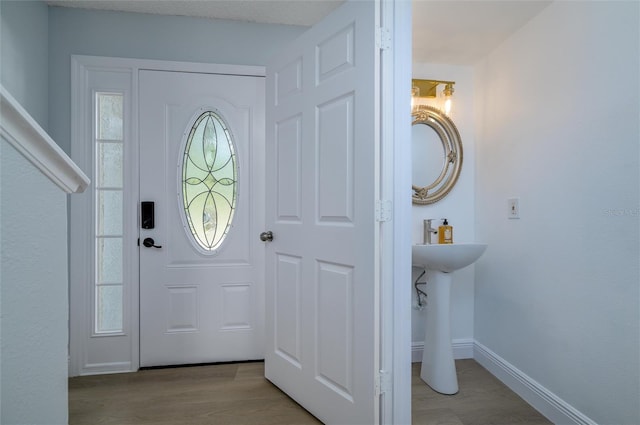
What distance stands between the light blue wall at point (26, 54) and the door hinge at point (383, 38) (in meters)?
1.91

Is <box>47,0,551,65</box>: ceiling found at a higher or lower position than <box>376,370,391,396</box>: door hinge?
higher

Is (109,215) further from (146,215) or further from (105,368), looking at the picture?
(105,368)

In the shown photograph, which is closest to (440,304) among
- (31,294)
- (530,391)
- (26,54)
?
(530,391)

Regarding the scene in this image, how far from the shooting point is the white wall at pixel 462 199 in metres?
2.38

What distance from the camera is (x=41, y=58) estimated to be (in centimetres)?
200

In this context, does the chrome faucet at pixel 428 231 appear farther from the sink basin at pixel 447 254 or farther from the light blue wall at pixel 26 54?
the light blue wall at pixel 26 54

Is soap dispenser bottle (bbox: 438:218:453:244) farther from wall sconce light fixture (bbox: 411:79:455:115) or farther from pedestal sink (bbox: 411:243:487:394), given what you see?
wall sconce light fixture (bbox: 411:79:455:115)

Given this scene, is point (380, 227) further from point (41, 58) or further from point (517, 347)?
point (41, 58)

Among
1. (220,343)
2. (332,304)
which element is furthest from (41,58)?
(332,304)

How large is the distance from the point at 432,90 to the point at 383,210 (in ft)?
4.65

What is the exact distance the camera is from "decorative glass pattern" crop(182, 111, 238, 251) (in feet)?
7.33

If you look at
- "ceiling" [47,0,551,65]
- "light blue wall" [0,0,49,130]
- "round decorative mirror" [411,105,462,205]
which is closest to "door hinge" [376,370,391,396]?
"round decorative mirror" [411,105,462,205]

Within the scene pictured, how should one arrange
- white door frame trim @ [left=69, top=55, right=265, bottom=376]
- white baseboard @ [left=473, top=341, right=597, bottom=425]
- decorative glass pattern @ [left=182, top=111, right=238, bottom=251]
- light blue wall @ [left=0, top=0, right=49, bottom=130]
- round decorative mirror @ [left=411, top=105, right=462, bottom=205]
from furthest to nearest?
round decorative mirror @ [left=411, top=105, right=462, bottom=205] < decorative glass pattern @ [left=182, top=111, right=238, bottom=251] < white door frame trim @ [left=69, top=55, right=265, bottom=376] < light blue wall @ [left=0, top=0, right=49, bottom=130] < white baseboard @ [left=473, top=341, right=597, bottom=425]

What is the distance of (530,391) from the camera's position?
72.3 inches
